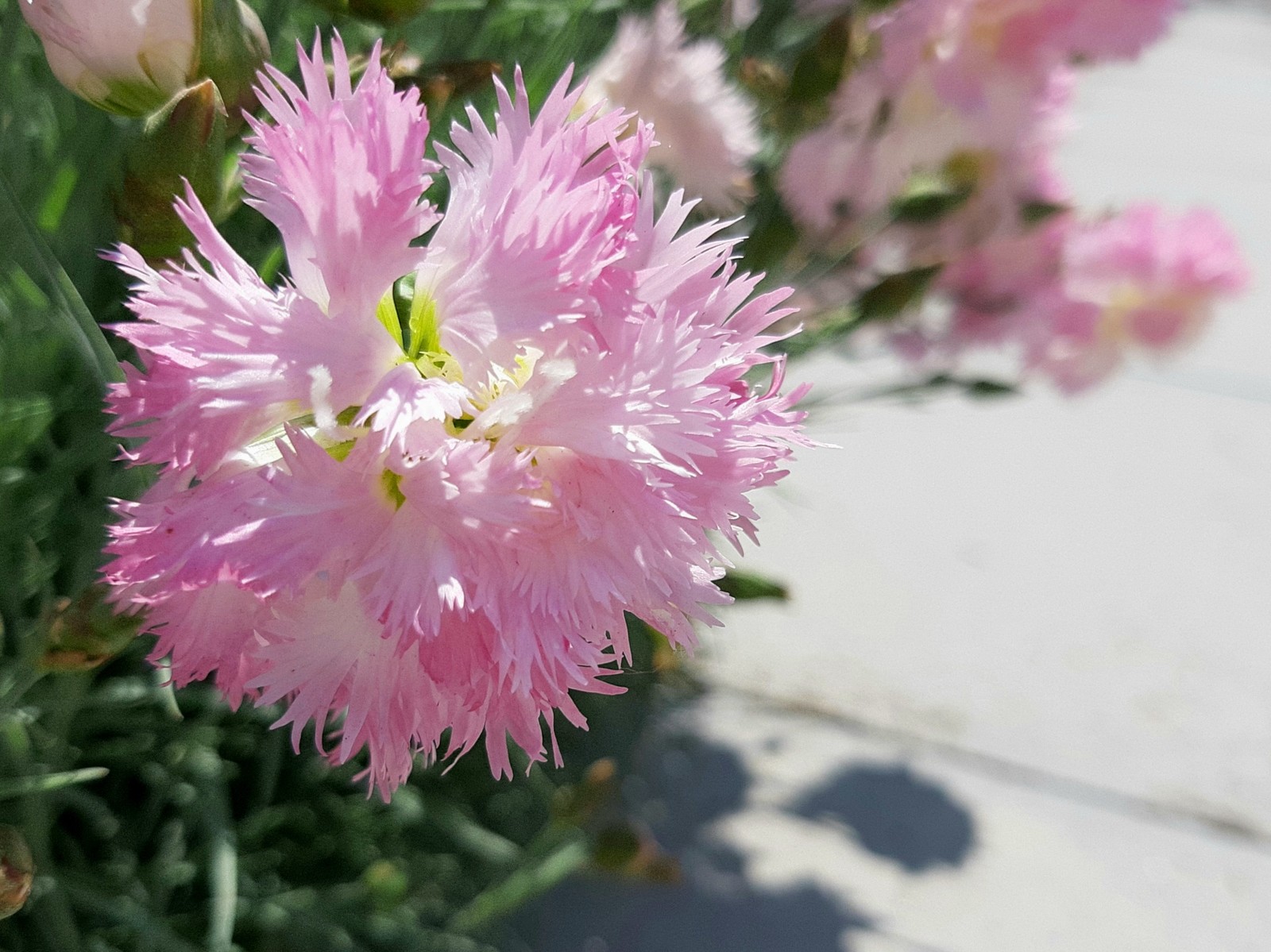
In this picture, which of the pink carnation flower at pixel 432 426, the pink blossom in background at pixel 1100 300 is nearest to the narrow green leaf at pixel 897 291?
the pink blossom in background at pixel 1100 300

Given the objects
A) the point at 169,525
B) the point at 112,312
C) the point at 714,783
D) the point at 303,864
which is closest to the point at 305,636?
the point at 169,525

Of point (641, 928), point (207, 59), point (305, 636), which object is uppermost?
point (207, 59)

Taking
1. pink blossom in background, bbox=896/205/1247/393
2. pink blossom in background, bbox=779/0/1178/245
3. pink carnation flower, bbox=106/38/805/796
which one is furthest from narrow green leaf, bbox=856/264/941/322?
pink carnation flower, bbox=106/38/805/796

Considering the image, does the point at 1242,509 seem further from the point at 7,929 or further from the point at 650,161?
the point at 7,929

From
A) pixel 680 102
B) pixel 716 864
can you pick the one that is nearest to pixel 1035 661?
pixel 716 864

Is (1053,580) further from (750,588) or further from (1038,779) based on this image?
(750,588)
